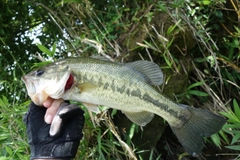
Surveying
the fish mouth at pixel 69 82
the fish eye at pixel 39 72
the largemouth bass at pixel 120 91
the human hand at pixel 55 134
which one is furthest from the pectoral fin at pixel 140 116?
the fish eye at pixel 39 72

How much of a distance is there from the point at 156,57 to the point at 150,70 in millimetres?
783

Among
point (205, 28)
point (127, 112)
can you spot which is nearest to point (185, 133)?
point (127, 112)

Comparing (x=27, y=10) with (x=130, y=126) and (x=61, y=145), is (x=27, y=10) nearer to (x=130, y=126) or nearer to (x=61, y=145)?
(x=130, y=126)

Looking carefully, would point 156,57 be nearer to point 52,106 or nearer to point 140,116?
point 140,116

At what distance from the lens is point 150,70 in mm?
1866

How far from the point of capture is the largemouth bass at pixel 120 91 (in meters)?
1.72

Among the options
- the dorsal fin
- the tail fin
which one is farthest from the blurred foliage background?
the dorsal fin

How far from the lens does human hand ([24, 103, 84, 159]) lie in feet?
5.85

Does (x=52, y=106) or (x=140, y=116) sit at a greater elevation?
(x=52, y=106)

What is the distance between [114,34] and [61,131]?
1.28m

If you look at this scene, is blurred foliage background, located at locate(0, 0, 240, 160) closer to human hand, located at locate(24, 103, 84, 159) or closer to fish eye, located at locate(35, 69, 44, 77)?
human hand, located at locate(24, 103, 84, 159)

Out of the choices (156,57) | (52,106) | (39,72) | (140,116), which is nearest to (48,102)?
(52,106)

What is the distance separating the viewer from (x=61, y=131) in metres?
1.80

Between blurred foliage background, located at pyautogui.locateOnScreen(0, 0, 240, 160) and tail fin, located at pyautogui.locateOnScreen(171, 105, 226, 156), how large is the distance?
1.15ft
